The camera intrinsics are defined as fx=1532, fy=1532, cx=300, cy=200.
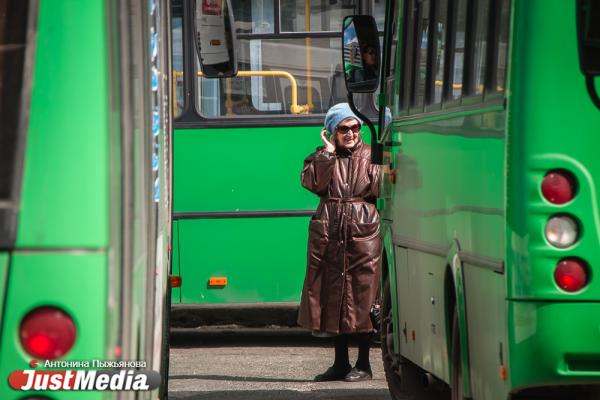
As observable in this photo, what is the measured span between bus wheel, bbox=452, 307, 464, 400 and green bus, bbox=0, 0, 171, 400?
9.23ft

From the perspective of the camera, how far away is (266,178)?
513 inches

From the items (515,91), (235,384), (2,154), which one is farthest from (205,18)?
(2,154)

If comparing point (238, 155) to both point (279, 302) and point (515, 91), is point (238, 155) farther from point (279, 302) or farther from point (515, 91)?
point (515, 91)

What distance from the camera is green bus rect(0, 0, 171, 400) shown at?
153 inches

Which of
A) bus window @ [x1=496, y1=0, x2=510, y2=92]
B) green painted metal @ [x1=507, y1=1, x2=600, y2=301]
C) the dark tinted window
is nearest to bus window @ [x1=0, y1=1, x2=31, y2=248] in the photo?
the dark tinted window

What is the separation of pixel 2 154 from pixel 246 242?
9.03m

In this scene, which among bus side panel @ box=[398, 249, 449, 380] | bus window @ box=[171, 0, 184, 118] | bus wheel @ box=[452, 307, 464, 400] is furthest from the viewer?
bus window @ box=[171, 0, 184, 118]

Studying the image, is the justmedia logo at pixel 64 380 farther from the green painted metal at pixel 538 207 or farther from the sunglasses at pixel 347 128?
the sunglasses at pixel 347 128

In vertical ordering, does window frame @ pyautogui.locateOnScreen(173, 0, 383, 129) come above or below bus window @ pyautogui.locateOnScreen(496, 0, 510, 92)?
above

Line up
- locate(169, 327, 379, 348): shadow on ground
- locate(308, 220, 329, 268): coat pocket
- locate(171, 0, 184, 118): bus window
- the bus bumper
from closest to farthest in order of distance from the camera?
the bus bumper
locate(308, 220, 329, 268): coat pocket
locate(171, 0, 184, 118): bus window
locate(169, 327, 379, 348): shadow on ground

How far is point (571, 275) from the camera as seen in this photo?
528 cm

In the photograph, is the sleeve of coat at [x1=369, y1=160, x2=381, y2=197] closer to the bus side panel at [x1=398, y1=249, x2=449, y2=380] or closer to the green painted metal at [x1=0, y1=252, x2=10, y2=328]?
the bus side panel at [x1=398, y1=249, x2=449, y2=380]

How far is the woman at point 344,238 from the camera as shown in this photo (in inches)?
426

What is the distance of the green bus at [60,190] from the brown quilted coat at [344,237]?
6.79m
